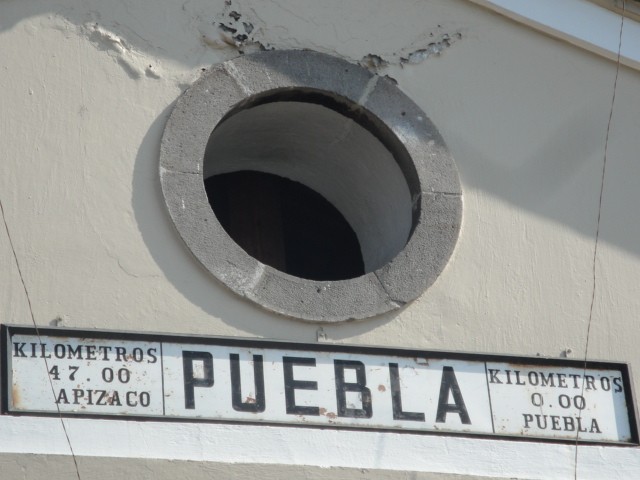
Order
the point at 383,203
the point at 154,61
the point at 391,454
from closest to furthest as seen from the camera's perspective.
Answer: the point at 391,454
the point at 154,61
the point at 383,203

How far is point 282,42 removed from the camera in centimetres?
862

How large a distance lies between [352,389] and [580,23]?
2.35 m

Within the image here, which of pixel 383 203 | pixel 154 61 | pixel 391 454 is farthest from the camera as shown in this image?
pixel 383 203

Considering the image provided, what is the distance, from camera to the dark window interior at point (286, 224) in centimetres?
916

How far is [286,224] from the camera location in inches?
364

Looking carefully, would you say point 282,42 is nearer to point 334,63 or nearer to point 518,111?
point 334,63

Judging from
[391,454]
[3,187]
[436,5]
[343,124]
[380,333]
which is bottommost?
[391,454]

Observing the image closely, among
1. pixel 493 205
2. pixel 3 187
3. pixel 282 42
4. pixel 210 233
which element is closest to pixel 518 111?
pixel 493 205

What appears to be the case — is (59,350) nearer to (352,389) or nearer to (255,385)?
(255,385)

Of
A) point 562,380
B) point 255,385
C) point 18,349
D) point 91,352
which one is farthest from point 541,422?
point 18,349

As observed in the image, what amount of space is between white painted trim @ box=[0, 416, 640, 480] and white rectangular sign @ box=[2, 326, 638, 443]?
2.2 inches

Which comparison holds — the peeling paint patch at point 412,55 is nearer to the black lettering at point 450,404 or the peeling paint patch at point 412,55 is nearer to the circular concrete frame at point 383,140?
the circular concrete frame at point 383,140

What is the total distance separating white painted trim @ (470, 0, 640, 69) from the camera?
29.5ft

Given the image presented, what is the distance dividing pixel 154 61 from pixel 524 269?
1959 mm
